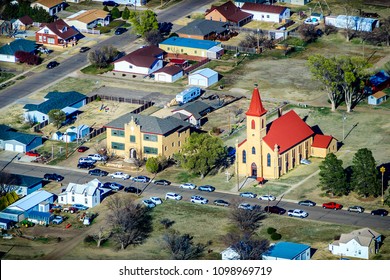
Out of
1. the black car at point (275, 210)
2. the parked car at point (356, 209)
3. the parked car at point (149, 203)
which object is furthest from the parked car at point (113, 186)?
the parked car at point (356, 209)

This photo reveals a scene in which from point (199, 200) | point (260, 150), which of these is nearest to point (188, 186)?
point (199, 200)

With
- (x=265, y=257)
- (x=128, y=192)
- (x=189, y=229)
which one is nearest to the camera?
(x=265, y=257)

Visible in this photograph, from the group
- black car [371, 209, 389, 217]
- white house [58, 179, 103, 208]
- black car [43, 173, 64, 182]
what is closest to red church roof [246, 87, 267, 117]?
black car [371, 209, 389, 217]

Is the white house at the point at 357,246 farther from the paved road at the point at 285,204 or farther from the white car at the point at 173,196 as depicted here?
the white car at the point at 173,196

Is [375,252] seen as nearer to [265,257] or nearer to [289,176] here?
[265,257]

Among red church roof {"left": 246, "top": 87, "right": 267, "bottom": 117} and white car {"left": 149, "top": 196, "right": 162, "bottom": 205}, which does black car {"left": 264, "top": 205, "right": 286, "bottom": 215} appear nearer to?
white car {"left": 149, "top": 196, "right": 162, "bottom": 205}
